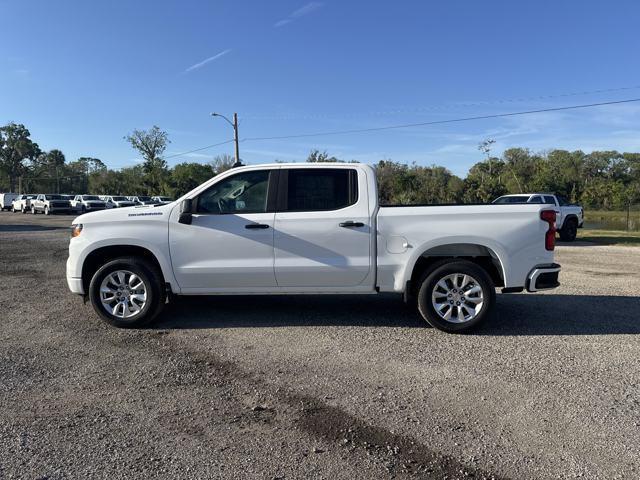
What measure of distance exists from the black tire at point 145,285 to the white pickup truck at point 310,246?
1cm

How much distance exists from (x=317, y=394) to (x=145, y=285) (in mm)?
2787

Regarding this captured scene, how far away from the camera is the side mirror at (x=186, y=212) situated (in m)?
5.74

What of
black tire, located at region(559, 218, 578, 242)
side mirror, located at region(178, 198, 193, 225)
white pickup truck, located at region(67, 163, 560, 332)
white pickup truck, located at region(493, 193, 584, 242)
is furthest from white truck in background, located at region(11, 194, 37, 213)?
side mirror, located at region(178, 198, 193, 225)

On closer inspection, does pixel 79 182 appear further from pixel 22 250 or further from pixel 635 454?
pixel 635 454

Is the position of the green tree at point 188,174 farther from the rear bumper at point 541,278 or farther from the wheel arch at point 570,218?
the rear bumper at point 541,278

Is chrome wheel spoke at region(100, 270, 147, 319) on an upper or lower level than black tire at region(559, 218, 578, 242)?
lower

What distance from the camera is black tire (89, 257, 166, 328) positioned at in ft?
19.1

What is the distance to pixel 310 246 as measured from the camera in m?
5.73

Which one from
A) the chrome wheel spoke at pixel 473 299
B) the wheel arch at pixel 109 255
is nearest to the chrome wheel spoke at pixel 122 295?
the wheel arch at pixel 109 255

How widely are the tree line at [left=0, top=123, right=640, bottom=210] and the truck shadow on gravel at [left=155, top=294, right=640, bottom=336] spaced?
11.3 metres

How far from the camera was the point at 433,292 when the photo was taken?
18.7 feet

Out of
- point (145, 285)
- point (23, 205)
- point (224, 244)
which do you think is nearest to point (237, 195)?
point (224, 244)

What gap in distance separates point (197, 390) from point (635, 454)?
3.20 m

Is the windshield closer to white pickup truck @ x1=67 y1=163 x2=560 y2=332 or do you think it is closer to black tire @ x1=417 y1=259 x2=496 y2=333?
white pickup truck @ x1=67 y1=163 x2=560 y2=332
